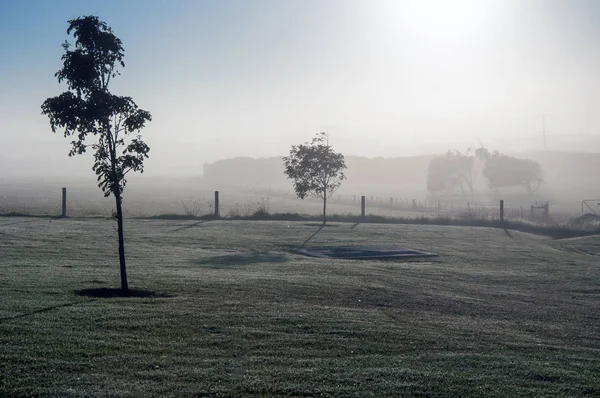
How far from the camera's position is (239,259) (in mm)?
19672

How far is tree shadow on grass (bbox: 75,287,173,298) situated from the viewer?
38.8ft

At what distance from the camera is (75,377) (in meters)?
6.66

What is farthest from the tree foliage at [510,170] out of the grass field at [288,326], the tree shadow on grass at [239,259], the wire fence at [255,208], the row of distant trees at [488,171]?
the tree shadow on grass at [239,259]

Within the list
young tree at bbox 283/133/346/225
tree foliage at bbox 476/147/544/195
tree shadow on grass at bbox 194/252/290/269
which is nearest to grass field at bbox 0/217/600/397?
tree shadow on grass at bbox 194/252/290/269

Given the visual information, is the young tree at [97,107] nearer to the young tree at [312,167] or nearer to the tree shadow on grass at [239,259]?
the tree shadow on grass at [239,259]

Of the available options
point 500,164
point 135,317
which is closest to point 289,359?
point 135,317

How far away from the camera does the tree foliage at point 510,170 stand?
349 ft

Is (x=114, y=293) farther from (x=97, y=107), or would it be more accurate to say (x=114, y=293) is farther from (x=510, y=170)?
(x=510, y=170)

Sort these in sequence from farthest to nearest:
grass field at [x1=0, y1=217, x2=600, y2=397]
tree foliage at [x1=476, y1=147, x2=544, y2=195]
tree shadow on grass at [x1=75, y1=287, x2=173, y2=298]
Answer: tree foliage at [x1=476, y1=147, x2=544, y2=195] < tree shadow on grass at [x1=75, y1=287, x2=173, y2=298] < grass field at [x1=0, y1=217, x2=600, y2=397]

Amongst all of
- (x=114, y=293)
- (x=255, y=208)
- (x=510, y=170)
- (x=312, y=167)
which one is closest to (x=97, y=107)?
(x=114, y=293)

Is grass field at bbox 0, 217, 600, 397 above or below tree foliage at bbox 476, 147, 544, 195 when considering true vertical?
below

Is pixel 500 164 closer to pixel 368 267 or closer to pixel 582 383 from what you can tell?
pixel 368 267

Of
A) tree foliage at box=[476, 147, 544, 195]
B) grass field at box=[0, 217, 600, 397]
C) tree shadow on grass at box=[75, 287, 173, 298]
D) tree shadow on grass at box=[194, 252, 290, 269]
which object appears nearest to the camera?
grass field at box=[0, 217, 600, 397]

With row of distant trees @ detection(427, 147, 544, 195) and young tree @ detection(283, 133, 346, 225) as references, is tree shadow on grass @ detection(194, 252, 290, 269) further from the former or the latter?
row of distant trees @ detection(427, 147, 544, 195)
